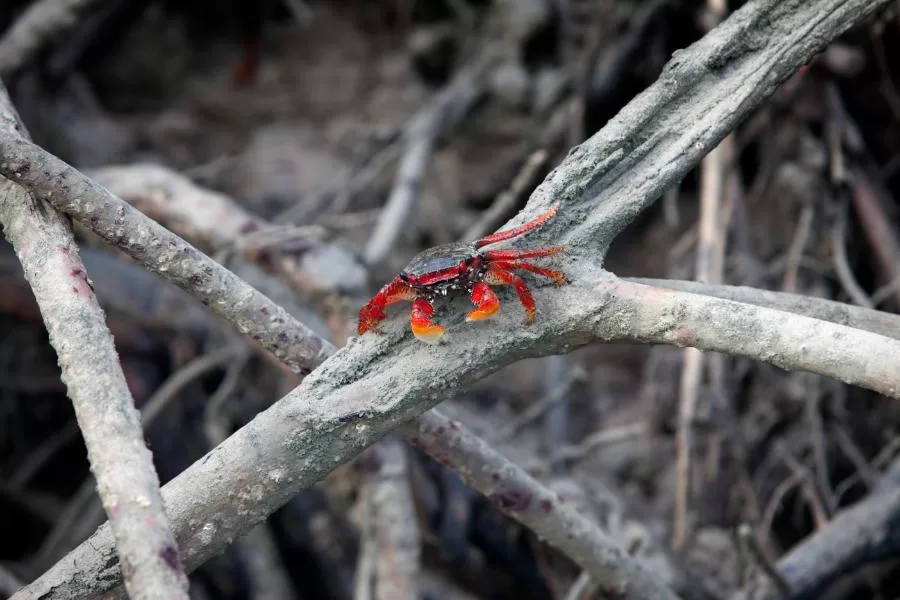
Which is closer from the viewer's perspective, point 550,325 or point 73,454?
point 550,325

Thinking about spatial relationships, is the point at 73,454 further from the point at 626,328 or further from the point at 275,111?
the point at 626,328

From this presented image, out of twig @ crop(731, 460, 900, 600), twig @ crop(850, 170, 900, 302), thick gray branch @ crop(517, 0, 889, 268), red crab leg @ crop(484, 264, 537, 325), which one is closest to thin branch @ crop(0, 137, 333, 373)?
red crab leg @ crop(484, 264, 537, 325)

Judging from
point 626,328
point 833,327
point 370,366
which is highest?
point 370,366

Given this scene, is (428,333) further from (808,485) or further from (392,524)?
(808,485)

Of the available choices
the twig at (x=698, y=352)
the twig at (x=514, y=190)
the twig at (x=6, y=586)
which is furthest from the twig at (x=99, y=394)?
the twig at (x=698, y=352)

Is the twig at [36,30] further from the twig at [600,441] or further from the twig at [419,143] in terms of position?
the twig at [600,441]

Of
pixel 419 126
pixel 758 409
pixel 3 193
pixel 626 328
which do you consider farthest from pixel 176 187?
pixel 758 409

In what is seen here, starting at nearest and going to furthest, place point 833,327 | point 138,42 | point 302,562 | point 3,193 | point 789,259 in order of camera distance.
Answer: point 833,327, point 3,193, point 789,259, point 302,562, point 138,42
